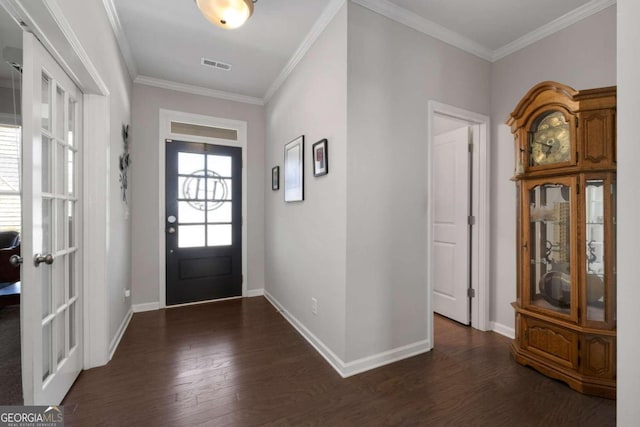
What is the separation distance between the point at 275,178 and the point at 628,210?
9.65 feet

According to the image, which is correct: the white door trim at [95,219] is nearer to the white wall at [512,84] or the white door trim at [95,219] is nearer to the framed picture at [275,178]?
the framed picture at [275,178]

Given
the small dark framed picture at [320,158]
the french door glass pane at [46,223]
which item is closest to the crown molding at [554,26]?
the small dark framed picture at [320,158]

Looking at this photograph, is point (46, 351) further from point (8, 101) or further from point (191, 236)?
point (8, 101)

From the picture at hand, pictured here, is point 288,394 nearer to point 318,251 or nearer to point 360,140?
point 318,251

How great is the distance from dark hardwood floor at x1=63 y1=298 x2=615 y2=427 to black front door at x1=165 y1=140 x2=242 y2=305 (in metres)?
1.01

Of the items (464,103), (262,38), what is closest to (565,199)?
(464,103)

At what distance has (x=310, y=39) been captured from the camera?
241cm

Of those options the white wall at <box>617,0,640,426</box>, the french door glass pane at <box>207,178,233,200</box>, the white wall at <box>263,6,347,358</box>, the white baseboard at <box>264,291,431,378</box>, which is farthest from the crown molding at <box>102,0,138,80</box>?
the white baseboard at <box>264,291,431,378</box>

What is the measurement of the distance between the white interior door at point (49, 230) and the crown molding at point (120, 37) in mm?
734

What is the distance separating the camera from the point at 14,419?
131 cm

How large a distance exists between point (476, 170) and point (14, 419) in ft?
11.7

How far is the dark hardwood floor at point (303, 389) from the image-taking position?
154cm

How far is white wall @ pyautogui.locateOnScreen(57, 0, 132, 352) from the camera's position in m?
1.63

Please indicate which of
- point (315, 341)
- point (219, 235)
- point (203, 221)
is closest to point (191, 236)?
point (203, 221)
